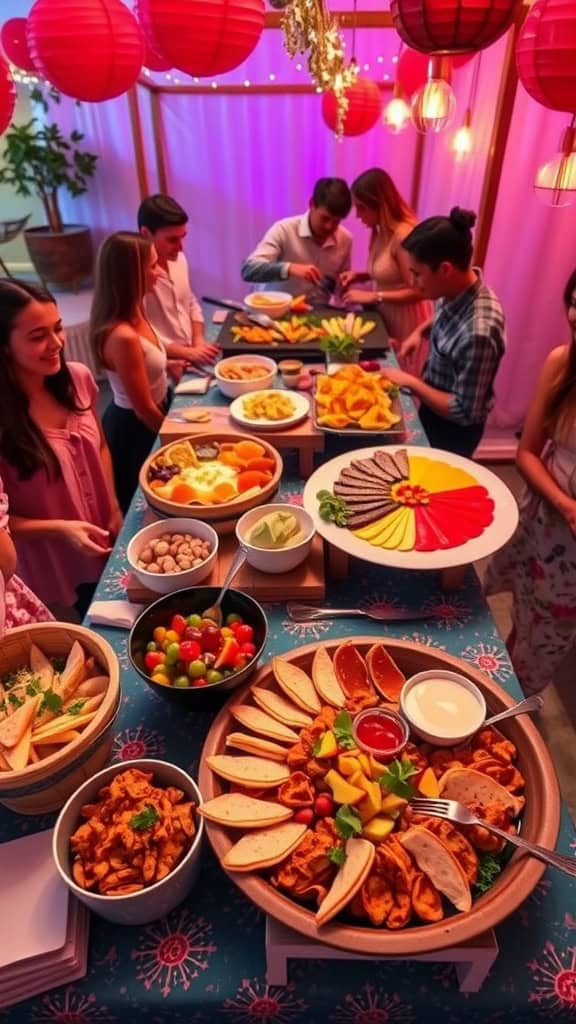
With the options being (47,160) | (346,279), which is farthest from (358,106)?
(47,160)

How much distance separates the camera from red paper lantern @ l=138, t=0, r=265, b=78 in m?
1.82

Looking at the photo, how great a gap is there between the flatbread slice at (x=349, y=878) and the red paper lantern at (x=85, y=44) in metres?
2.44

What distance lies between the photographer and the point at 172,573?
160 cm

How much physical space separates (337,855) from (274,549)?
2.65 feet

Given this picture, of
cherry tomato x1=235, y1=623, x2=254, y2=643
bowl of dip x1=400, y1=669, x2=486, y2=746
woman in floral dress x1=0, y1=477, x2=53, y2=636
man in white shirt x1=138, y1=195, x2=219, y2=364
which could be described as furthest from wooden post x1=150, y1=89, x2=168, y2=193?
bowl of dip x1=400, y1=669, x2=486, y2=746

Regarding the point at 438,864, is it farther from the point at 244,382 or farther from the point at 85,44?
the point at 85,44

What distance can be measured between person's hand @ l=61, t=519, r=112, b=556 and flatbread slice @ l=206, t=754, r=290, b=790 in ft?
3.00

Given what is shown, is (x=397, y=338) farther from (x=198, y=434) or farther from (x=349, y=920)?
(x=349, y=920)

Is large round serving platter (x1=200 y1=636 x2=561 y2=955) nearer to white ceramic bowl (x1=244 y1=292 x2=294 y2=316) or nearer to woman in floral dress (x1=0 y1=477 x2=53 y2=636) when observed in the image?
woman in floral dress (x1=0 y1=477 x2=53 y2=636)

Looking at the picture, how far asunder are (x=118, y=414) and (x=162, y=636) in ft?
6.08

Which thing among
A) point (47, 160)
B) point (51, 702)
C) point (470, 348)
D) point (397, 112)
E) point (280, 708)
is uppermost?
point (397, 112)

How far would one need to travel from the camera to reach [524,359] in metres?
4.66

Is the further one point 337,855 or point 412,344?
point 412,344

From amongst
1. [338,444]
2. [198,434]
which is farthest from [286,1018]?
[338,444]
